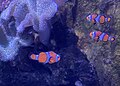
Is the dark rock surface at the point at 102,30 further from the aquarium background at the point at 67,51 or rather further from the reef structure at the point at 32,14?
the reef structure at the point at 32,14

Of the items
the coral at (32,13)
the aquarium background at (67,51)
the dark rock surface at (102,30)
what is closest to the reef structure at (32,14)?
the coral at (32,13)

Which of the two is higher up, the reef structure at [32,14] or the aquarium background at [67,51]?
the reef structure at [32,14]

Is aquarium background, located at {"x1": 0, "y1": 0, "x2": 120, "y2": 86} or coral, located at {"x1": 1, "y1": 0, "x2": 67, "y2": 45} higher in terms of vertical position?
coral, located at {"x1": 1, "y1": 0, "x2": 67, "y2": 45}

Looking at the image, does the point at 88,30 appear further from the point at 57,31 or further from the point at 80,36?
the point at 57,31

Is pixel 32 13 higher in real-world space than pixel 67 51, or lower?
higher

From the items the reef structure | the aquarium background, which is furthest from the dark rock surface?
the reef structure

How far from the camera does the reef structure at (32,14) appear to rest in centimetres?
414

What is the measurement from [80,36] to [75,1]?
0.73m

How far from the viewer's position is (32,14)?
4.14 meters

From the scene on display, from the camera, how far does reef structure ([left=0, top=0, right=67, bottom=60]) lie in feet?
13.6

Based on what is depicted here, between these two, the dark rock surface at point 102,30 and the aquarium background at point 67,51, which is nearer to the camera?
the dark rock surface at point 102,30

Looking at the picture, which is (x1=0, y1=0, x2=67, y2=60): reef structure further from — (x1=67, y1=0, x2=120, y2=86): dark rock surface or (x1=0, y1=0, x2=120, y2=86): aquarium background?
(x1=67, y1=0, x2=120, y2=86): dark rock surface

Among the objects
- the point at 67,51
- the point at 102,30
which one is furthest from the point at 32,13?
the point at 102,30

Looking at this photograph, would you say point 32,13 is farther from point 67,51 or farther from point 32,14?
point 67,51
